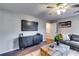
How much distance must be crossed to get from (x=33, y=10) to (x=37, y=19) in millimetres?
179

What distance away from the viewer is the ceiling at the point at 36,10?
1.28m

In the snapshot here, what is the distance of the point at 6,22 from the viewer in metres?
1.28

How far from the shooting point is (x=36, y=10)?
54.1 inches

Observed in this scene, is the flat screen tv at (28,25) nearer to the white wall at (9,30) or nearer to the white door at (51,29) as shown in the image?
the white wall at (9,30)

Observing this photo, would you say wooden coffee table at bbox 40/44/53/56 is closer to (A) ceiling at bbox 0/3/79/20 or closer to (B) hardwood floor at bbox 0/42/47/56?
(B) hardwood floor at bbox 0/42/47/56

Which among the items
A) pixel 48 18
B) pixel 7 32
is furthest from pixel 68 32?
pixel 7 32

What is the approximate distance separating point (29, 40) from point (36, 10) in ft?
1.75

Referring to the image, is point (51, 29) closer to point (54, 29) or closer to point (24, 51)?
point (54, 29)

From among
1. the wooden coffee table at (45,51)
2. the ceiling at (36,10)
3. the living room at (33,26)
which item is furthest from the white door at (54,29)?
the wooden coffee table at (45,51)

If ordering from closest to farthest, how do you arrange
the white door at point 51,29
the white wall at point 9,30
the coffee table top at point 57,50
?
the white wall at point 9,30
the coffee table top at point 57,50
the white door at point 51,29

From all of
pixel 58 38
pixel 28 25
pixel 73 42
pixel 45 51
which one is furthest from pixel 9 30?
pixel 73 42

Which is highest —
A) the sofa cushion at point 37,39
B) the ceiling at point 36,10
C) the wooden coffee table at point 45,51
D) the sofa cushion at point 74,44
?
the ceiling at point 36,10

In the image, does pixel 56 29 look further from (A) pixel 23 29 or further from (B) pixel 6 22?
(B) pixel 6 22

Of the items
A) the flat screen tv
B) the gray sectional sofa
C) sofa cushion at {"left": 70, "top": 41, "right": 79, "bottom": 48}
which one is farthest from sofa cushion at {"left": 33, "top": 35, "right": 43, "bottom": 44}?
sofa cushion at {"left": 70, "top": 41, "right": 79, "bottom": 48}
